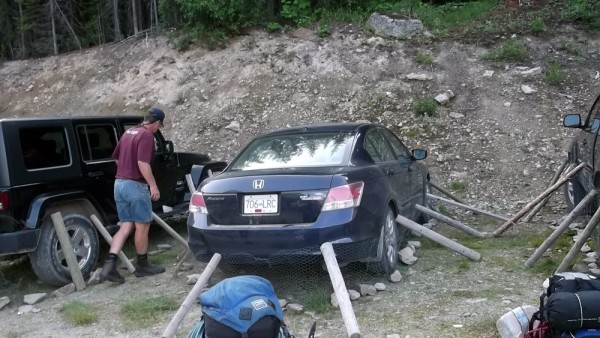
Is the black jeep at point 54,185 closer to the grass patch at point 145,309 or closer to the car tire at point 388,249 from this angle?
the grass patch at point 145,309

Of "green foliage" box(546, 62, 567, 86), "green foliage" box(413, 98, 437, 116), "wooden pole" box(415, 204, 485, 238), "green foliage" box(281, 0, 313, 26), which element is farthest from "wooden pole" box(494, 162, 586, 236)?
"green foliage" box(281, 0, 313, 26)

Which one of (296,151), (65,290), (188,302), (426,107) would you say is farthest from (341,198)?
(426,107)

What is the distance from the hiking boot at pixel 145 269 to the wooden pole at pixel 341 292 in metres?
2.55

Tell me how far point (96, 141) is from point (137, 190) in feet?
4.08

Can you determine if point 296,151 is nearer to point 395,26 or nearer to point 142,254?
point 142,254

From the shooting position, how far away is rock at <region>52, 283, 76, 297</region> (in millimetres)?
6266

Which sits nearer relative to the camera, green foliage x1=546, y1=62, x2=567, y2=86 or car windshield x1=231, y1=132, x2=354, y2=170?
car windshield x1=231, y1=132, x2=354, y2=170

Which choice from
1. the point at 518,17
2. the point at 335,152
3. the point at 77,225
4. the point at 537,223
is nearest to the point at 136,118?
the point at 77,225

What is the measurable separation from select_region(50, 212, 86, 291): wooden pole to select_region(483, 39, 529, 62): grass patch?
10.3m

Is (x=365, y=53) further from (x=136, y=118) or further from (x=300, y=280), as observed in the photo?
(x=300, y=280)

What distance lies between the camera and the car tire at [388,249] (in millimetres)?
5727

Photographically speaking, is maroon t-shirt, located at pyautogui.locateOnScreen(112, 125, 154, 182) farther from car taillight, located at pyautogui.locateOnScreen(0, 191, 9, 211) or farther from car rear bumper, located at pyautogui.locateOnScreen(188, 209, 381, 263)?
car rear bumper, located at pyautogui.locateOnScreen(188, 209, 381, 263)

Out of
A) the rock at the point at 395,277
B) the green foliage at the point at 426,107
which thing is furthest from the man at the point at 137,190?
the green foliage at the point at 426,107

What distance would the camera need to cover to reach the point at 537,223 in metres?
8.32
